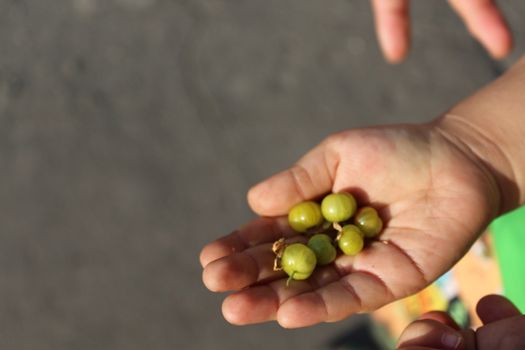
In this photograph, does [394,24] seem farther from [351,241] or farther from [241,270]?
[241,270]

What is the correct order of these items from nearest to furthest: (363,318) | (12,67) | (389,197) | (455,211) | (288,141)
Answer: (455,211), (389,197), (363,318), (288,141), (12,67)

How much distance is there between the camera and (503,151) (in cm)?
380

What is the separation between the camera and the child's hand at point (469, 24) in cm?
360

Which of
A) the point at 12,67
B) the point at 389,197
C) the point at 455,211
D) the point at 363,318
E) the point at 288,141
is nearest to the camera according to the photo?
the point at 455,211

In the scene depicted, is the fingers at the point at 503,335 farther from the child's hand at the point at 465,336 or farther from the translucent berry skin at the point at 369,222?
the translucent berry skin at the point at 369,222

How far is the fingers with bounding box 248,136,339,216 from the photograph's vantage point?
140 inches

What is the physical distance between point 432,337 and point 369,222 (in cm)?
88

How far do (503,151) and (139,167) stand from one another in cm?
334

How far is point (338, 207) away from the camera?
3.53 m

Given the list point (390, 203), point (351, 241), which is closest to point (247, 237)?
point (351, 241)

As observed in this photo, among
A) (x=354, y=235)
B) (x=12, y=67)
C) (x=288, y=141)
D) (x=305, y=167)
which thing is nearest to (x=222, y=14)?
(x=288, y=141)

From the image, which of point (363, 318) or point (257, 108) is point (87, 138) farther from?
point (363, 318)

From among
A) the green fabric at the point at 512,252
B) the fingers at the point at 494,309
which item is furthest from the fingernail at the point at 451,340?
the green fabric at the point at 512,252

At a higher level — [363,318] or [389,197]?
[389,197]
